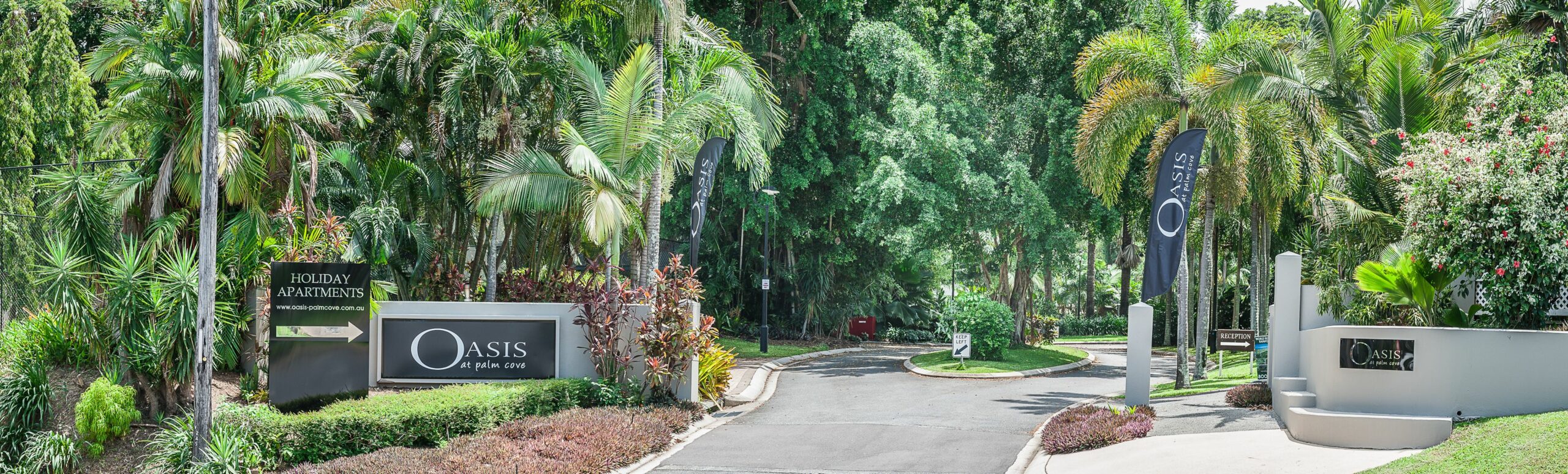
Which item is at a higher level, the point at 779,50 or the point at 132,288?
the point at 779,50

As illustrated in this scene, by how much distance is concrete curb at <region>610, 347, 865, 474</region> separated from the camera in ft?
40.7

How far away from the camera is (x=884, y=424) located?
1595cm

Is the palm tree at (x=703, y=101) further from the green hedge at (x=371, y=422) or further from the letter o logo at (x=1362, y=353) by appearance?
the letter o logo at (x=1362, y=353)

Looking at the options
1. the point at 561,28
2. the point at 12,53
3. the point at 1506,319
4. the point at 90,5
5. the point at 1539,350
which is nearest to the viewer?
the point at 1539,350

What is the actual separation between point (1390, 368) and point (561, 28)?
15.0 metres

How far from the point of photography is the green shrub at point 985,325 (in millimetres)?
27719

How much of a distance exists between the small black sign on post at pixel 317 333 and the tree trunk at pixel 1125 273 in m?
24.5

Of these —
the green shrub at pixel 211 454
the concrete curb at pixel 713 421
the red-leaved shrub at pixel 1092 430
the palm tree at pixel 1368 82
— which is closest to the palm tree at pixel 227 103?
the green shrub at pixel 211 454

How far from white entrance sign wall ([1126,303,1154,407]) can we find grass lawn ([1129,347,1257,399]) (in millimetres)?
2565

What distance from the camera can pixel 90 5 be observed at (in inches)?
1265

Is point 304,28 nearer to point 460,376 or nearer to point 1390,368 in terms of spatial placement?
point 460,376

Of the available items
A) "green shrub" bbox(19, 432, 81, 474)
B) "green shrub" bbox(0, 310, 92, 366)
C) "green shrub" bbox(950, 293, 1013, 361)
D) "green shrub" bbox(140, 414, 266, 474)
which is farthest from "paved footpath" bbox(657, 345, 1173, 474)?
"green shrub" bbox(0, 310, 92, 366)

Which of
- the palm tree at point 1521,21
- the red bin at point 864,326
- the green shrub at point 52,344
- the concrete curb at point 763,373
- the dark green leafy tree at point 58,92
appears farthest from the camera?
the red bin at point 864,326

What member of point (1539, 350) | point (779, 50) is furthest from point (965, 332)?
point (1539, 350)
